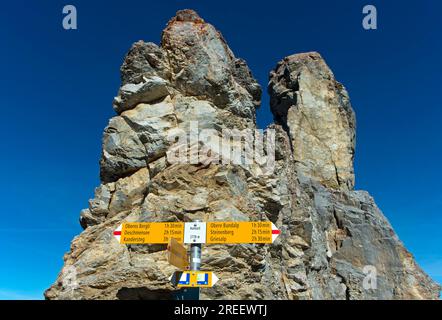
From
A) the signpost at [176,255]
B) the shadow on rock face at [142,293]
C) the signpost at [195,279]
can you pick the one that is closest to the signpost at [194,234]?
the signpost at [176,255]

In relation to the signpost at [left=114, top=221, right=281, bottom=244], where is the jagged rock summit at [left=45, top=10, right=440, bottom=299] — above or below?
above

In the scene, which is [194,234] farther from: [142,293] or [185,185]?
[185,185]

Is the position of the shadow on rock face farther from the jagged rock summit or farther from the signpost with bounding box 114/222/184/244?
→ the signpost with bounding box 114/222/184/244

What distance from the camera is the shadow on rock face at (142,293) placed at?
14570 mm

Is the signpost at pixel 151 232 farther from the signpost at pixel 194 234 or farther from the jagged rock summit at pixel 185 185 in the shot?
the jagged rock summit at pixel 185 185

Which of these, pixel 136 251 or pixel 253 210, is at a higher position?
pixel 253 210

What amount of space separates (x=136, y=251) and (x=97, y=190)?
15.5 feet

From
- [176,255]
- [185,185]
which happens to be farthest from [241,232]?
[185,185]

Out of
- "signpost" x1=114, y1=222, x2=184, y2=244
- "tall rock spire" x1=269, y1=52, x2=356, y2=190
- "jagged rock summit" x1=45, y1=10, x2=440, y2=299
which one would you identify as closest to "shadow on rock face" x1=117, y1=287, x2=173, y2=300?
"jagged rock summit" x1=45, y1=10, x2=440, y2=299

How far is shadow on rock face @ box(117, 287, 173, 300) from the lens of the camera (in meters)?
14.6

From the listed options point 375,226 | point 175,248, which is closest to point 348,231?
point 375,226

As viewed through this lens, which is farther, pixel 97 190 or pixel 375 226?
pixel 375 226
